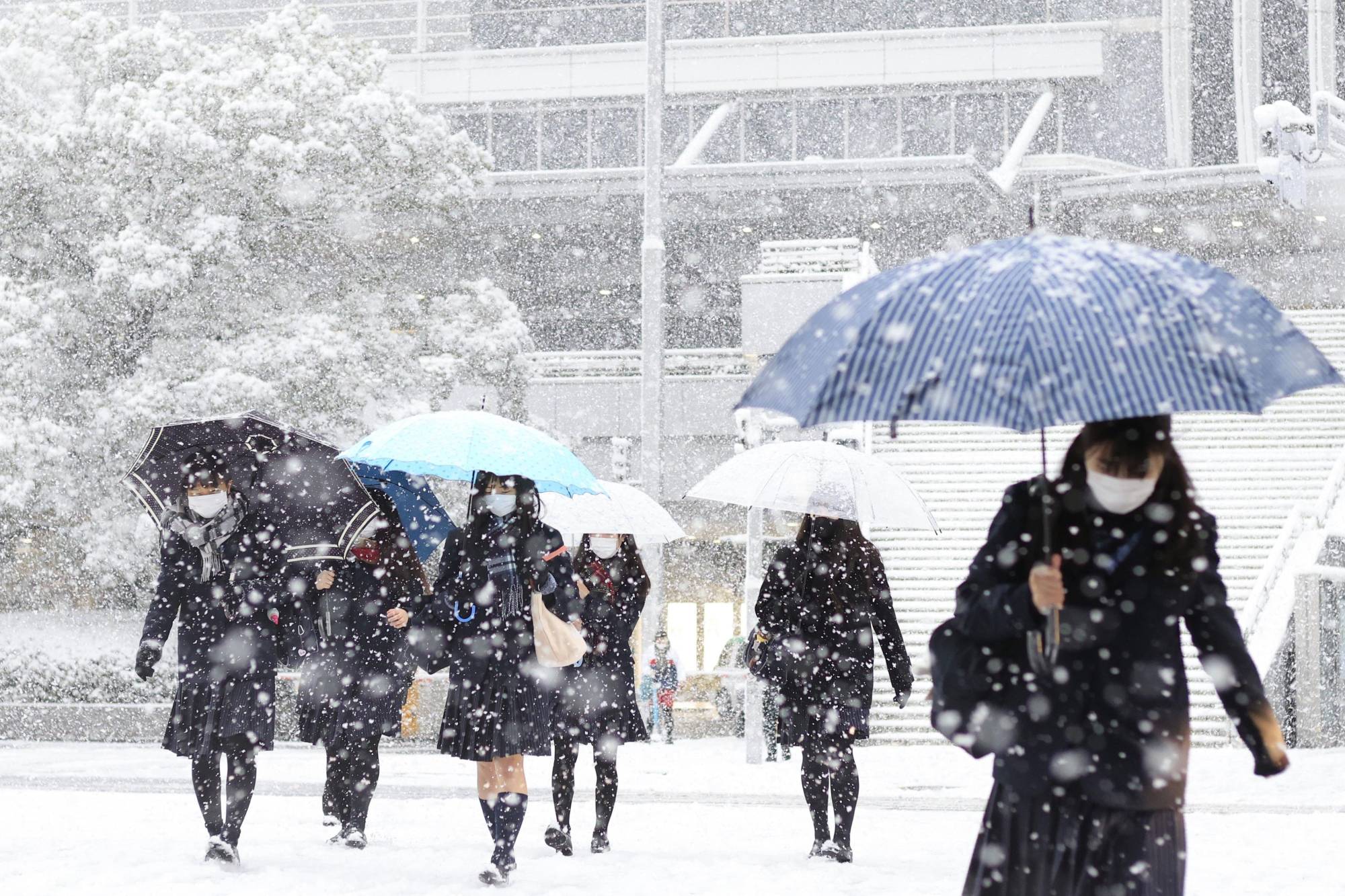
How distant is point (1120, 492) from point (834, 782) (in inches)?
185

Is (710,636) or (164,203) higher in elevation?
(164,203)

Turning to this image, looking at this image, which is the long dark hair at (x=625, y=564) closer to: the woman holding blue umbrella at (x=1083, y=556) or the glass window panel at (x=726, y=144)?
the woman holding blue umbrella at (x=1083, y=556)

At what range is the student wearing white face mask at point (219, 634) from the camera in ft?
25.4

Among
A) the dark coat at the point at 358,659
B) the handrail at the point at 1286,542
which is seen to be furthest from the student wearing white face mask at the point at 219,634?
the handrail at the point at 1286,542

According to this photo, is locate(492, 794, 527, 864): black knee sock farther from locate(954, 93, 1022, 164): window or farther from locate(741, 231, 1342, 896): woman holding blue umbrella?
locate(954, 93, 1022, 164): window

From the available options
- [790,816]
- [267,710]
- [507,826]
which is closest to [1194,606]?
[507,826]

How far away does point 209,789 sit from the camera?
786 centimetres

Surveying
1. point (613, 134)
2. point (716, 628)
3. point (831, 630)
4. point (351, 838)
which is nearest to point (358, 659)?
point (351, 838)

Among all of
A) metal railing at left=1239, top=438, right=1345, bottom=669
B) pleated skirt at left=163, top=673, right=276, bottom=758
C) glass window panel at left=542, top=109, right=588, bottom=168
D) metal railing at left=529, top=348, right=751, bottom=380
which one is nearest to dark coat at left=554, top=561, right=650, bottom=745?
pleated skirt at left=163, top=673, right=276, bottom=758

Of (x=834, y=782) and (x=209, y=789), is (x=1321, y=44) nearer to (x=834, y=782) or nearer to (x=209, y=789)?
(x=834, y=782)

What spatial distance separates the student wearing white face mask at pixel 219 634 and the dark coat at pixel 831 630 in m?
2.39

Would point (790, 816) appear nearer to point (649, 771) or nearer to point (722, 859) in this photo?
point (722, 859)

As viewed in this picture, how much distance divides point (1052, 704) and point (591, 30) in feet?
129

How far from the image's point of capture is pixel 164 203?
21.0 m
